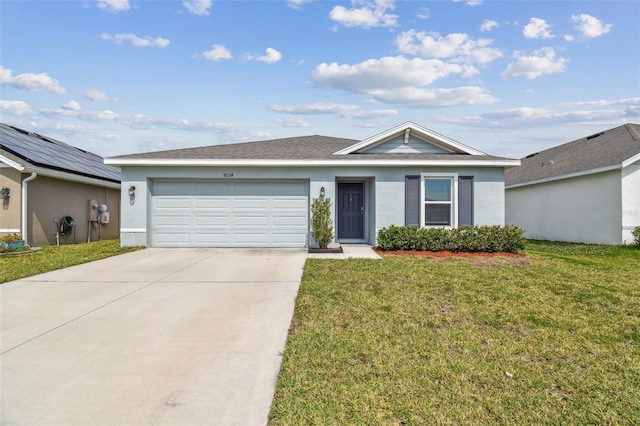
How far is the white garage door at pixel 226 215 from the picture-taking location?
35.6 feet

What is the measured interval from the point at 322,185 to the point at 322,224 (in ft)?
4.70

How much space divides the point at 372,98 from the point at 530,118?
10.7 meters

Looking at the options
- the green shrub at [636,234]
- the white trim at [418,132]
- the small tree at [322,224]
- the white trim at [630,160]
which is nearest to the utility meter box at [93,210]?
the small tree at [322,224]

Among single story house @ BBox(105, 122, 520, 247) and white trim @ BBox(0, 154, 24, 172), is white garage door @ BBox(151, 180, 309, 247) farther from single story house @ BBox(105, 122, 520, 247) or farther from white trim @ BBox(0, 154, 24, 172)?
white trim @ BBox(0, 154, 24, 172)

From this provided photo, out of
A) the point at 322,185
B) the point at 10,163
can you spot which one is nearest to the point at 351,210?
the point at 322,185

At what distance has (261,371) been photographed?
2967 mm

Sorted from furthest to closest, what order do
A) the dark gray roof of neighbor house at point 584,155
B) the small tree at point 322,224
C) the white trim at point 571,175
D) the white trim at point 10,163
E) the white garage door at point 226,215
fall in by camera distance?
1. the dark gray roof of neighbor house at point 584,155
2. the white trim at point 571,175
3. the white garage door at point 226,215
4. the white trim at point 10,163
5. the small tree at point 322,224

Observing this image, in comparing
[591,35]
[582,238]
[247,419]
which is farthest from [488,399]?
[582,238]

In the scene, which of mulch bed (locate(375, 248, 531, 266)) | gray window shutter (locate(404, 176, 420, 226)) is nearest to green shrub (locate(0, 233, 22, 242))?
mulch bed (locate(375, 248, 531, 266))

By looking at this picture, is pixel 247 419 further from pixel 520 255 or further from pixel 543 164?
pixel 543 164

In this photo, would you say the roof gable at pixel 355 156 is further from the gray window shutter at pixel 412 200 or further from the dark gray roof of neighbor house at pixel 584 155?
the dark gray roof of neighbor house at pixel 584 155

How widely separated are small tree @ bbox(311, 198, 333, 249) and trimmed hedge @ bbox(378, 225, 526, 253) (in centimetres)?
165

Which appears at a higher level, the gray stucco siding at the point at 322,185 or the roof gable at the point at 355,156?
the roof gable at the point at 355,156

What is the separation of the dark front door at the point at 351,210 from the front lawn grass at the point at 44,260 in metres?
6.68
